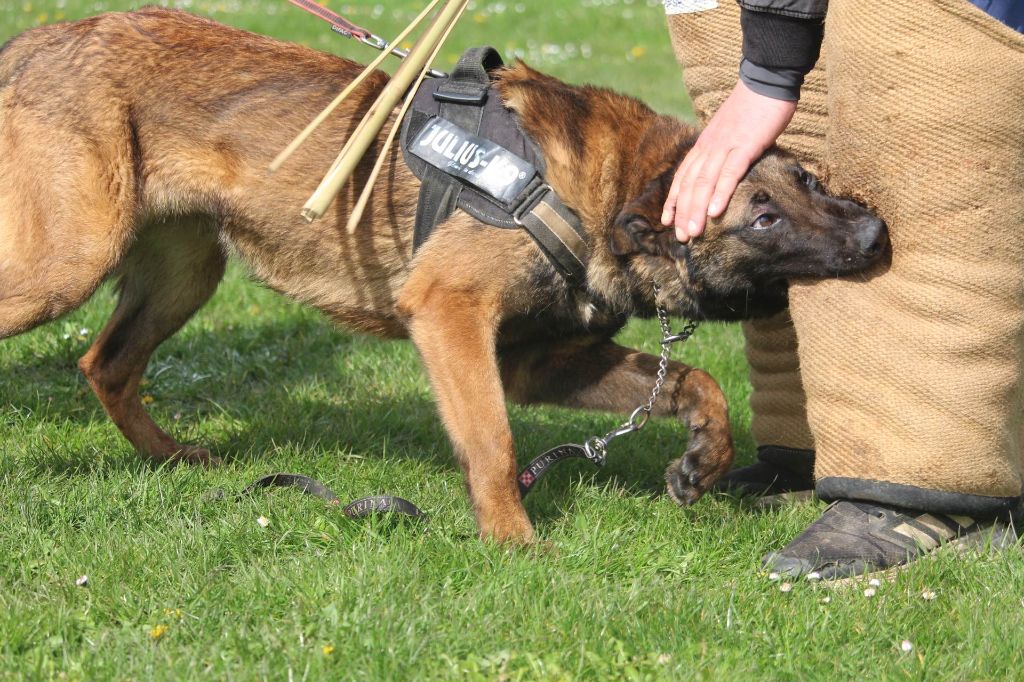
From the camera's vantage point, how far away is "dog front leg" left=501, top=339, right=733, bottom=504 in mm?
3521

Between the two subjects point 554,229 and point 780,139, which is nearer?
point 554,229

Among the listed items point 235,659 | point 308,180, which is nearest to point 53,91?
point 308,180

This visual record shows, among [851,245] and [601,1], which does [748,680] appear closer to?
[851,245]

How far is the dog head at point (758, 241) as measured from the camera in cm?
324

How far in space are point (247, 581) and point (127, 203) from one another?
1.48m

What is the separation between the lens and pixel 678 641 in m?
2.72

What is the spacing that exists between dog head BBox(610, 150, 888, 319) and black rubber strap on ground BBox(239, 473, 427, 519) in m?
1.06

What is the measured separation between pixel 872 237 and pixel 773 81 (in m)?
0.53

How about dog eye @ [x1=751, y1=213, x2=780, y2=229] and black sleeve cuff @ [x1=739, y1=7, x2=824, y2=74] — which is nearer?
black sleeve cuff @ [x1=739, y1=7, x2=824, y2=74]

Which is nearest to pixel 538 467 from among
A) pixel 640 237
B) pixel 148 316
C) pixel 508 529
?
pixel 508 529

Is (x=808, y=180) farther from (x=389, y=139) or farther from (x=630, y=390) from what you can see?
(x=389, y=139)

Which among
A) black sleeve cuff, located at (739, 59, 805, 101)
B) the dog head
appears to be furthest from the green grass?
black sleeve cuff, located at (739, 59, 805, 101)

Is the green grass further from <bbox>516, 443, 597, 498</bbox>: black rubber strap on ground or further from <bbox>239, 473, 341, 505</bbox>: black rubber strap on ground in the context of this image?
<bbox>516, 443, 597, 498</bbox>: black rubber strap on ground

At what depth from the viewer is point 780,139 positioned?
3.81m
